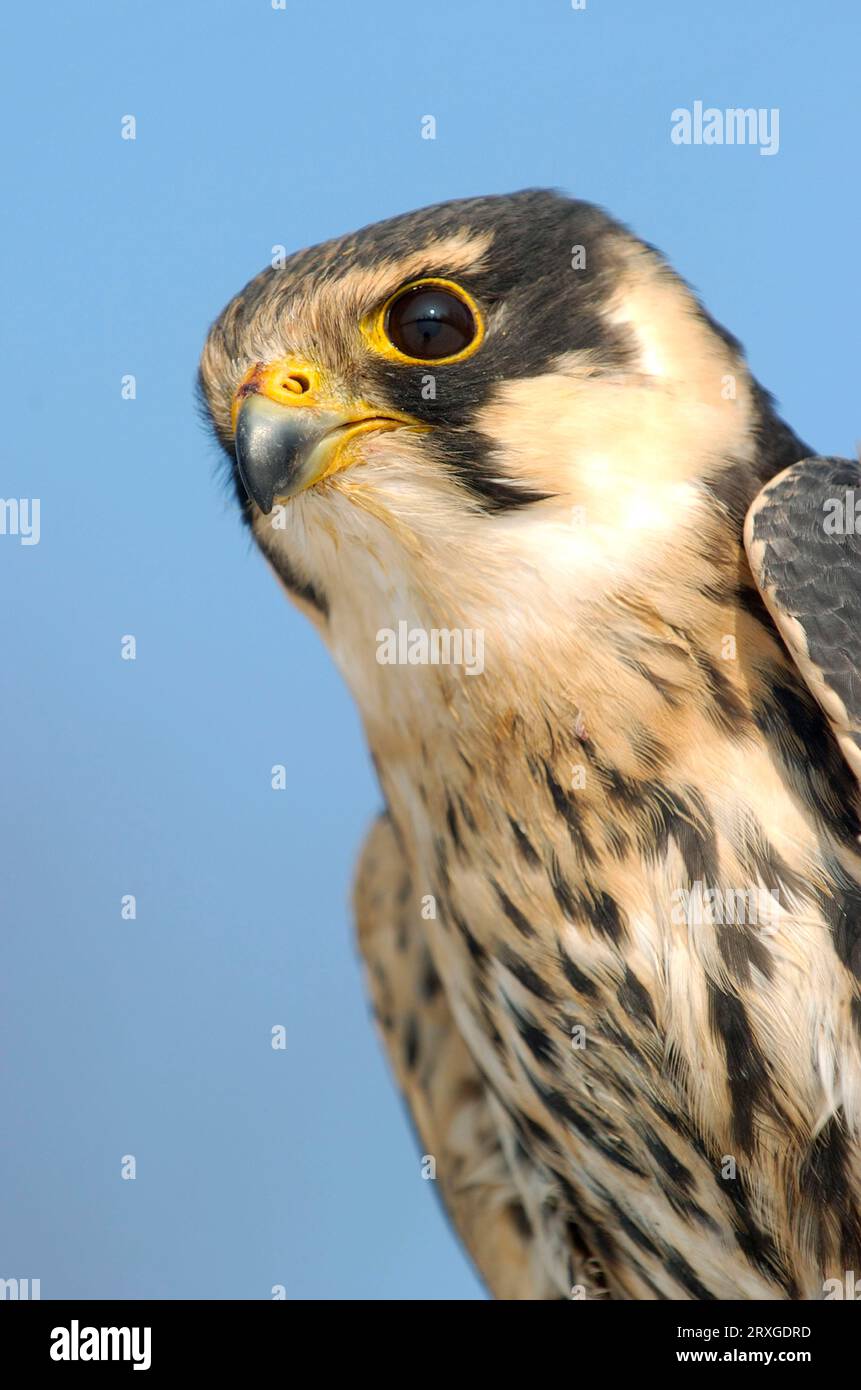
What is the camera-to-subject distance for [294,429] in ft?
5.51

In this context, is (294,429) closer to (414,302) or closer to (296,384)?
(296,384)

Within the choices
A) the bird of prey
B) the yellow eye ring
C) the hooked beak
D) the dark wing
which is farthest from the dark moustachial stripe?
the dark wing

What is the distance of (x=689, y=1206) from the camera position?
182 cm

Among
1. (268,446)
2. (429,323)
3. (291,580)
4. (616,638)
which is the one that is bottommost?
(616,638)

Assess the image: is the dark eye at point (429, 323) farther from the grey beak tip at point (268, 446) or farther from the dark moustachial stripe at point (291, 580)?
the dark moustachial stripe at point (291, 580)

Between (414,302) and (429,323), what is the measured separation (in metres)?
0.04

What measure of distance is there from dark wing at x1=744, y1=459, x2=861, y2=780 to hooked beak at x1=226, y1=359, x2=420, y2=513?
47 cm

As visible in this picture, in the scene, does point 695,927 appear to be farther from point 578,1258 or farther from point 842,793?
point 578,1258

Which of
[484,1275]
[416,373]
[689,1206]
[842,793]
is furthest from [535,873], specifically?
[484,1275]

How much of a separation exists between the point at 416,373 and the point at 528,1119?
1.10 m

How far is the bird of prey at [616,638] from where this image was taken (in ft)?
5.41

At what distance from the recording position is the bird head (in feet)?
5.41

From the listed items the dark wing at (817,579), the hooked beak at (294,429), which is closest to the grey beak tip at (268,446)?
the hooked beak at (294,429)

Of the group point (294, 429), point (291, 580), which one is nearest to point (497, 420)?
point (294, 429)
